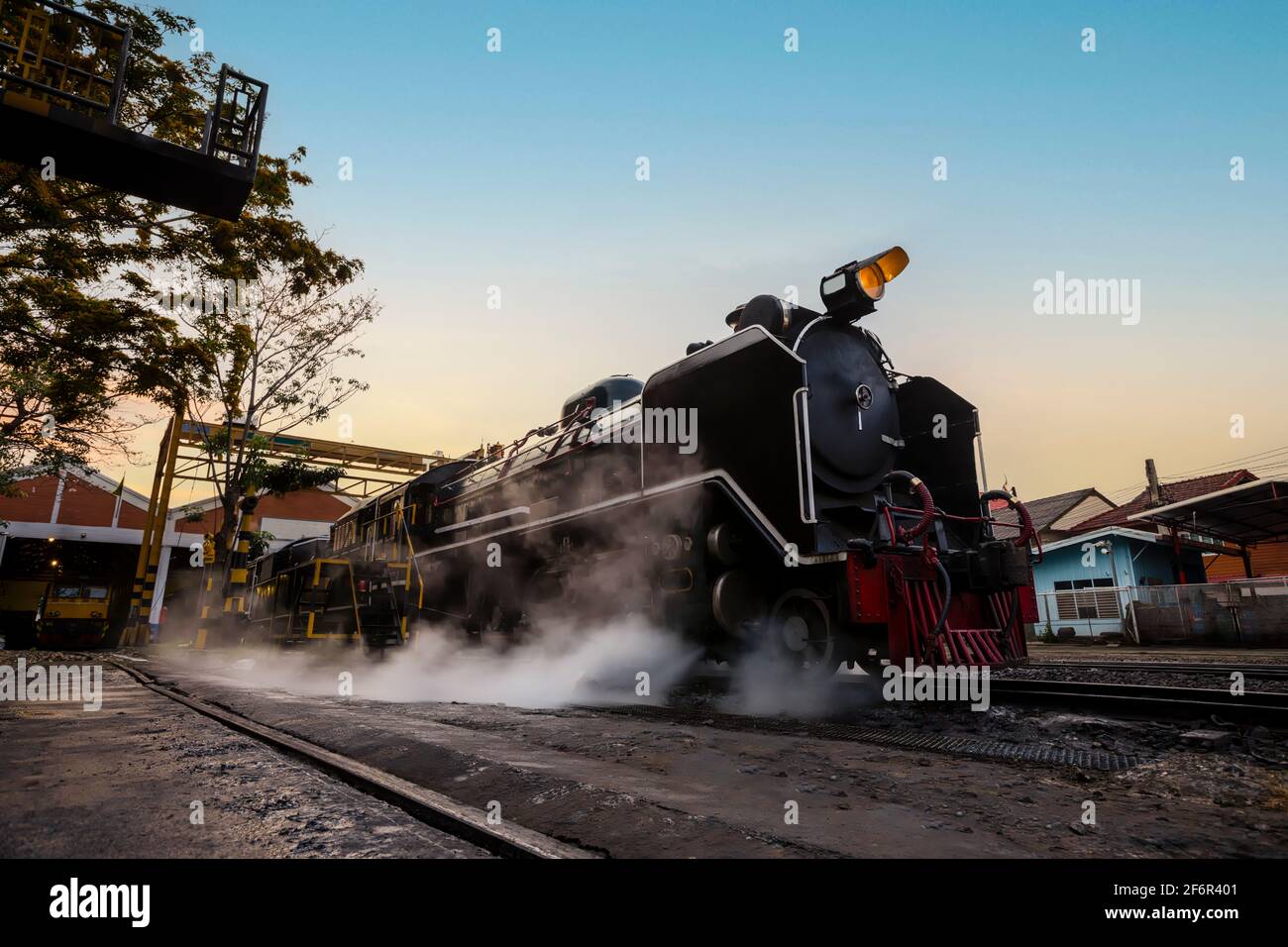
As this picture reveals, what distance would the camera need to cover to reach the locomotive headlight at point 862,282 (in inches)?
248

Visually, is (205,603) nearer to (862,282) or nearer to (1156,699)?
(862,282)

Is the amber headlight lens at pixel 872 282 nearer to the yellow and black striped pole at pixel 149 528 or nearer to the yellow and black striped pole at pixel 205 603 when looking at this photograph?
the yellow and black striped pole at pixel 205 603

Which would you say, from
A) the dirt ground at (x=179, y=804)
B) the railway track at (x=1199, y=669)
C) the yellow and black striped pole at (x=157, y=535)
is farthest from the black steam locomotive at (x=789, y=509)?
the yellow and black striped pole at (x=157, y=535)

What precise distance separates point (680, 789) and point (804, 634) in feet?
10.3

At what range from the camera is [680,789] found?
2.71 meters

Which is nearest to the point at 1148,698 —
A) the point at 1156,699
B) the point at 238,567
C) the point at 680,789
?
the point at 1156,699

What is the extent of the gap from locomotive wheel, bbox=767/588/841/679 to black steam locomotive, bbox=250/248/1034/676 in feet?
0.04

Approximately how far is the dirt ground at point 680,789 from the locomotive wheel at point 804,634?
813 millimetres

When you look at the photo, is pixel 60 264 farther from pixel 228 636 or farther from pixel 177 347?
pixel 228 636

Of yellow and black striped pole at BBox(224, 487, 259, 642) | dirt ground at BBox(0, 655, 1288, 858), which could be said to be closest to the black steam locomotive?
dirt ground at BBox(0, 655, 1288, 858)
